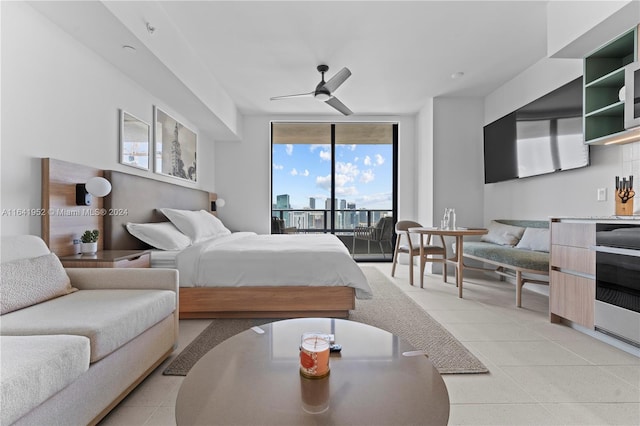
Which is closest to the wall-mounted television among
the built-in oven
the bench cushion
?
the bench cushion

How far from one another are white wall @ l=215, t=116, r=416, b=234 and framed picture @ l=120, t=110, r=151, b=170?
2.23 m

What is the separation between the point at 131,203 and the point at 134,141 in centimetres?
66

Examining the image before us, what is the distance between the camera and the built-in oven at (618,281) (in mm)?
2039

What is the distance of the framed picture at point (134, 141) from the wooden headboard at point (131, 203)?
190 mm

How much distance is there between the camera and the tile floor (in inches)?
57.2

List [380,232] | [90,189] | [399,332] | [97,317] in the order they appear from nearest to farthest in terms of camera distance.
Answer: [97,317], [90,189], [399,332], [380,232]

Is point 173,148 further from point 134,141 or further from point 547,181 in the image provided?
point 547,181

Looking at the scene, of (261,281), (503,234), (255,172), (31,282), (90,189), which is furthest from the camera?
(255,172)

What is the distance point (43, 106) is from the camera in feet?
6.87

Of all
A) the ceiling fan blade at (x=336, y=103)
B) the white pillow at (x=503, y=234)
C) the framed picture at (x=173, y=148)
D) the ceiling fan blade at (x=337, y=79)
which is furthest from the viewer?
the white pillow at (x=503, y=234)

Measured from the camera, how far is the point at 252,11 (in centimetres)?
269

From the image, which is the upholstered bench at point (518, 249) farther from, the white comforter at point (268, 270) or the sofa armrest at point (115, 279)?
the sofa armrest at point (115, 279)

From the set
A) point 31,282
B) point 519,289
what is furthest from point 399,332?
point 31,282

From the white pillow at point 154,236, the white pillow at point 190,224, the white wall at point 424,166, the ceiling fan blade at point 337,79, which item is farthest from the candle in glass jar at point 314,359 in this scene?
the white wall at point 424,166
